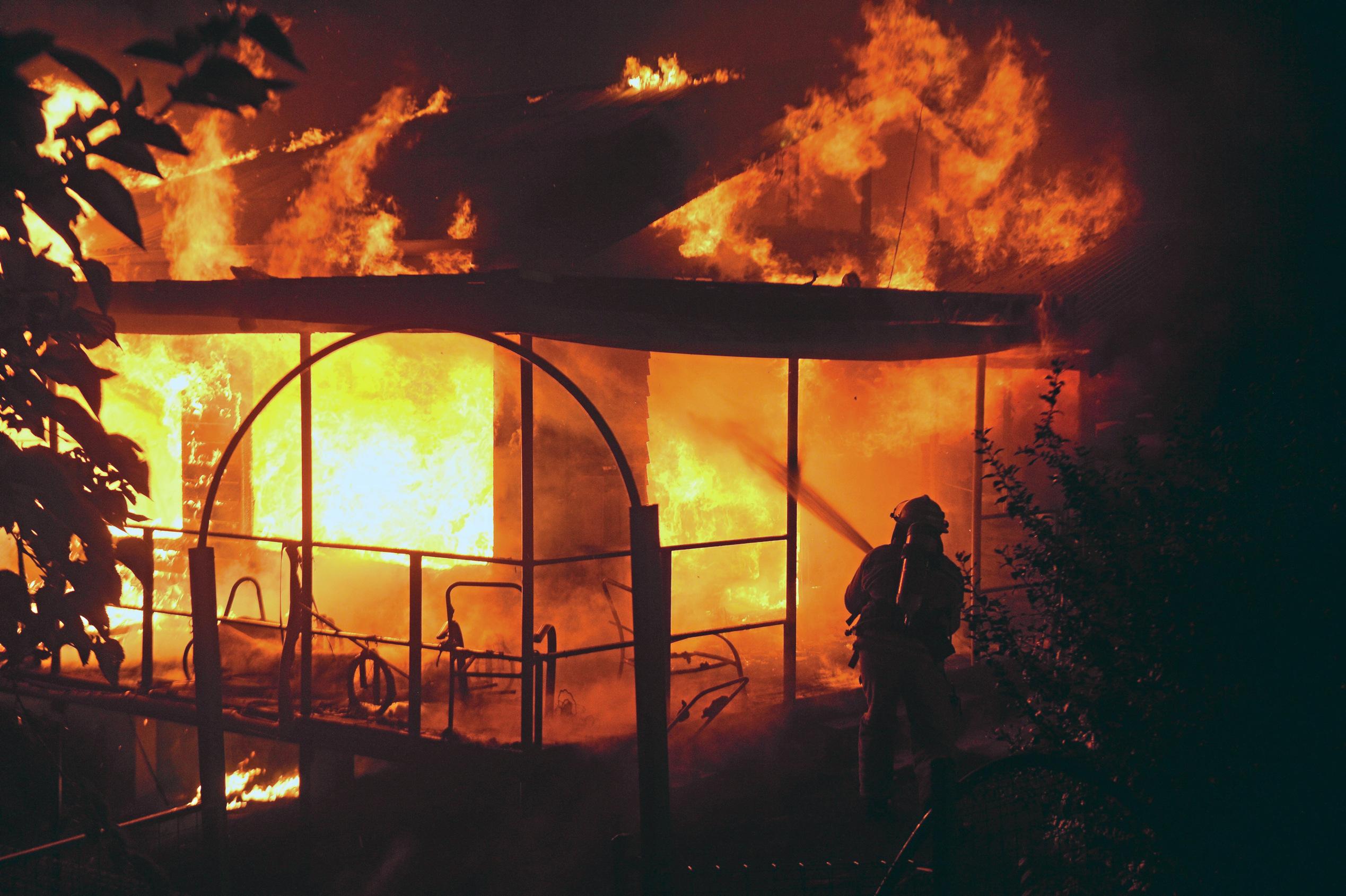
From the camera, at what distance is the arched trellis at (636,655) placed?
495cm

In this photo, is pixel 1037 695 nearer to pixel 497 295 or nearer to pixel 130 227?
pixel 497 295

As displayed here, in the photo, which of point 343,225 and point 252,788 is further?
point 343,225

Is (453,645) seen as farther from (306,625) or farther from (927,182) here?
(927,182)

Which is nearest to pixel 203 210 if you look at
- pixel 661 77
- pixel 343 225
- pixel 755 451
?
pixel 343 225

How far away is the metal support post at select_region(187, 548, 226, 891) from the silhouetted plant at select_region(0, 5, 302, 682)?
→ 3427 millimetres

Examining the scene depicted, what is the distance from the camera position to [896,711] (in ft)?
21.6

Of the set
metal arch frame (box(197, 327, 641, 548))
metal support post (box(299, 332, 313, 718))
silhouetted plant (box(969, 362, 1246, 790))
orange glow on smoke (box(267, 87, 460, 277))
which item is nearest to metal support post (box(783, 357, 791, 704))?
metal arch frame (box(197, 327, 641, 548))

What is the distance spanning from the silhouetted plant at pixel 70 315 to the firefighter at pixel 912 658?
5382 millimetres

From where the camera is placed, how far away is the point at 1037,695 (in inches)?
189

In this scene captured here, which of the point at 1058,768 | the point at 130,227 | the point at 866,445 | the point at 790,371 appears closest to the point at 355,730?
the point at 790,371

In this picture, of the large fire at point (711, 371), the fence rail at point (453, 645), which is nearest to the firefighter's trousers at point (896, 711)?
the fence rail at point (453, 645)

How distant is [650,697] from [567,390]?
2436 mm

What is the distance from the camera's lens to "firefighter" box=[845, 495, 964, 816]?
21.3 ft

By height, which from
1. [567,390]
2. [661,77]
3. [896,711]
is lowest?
[896,711]
